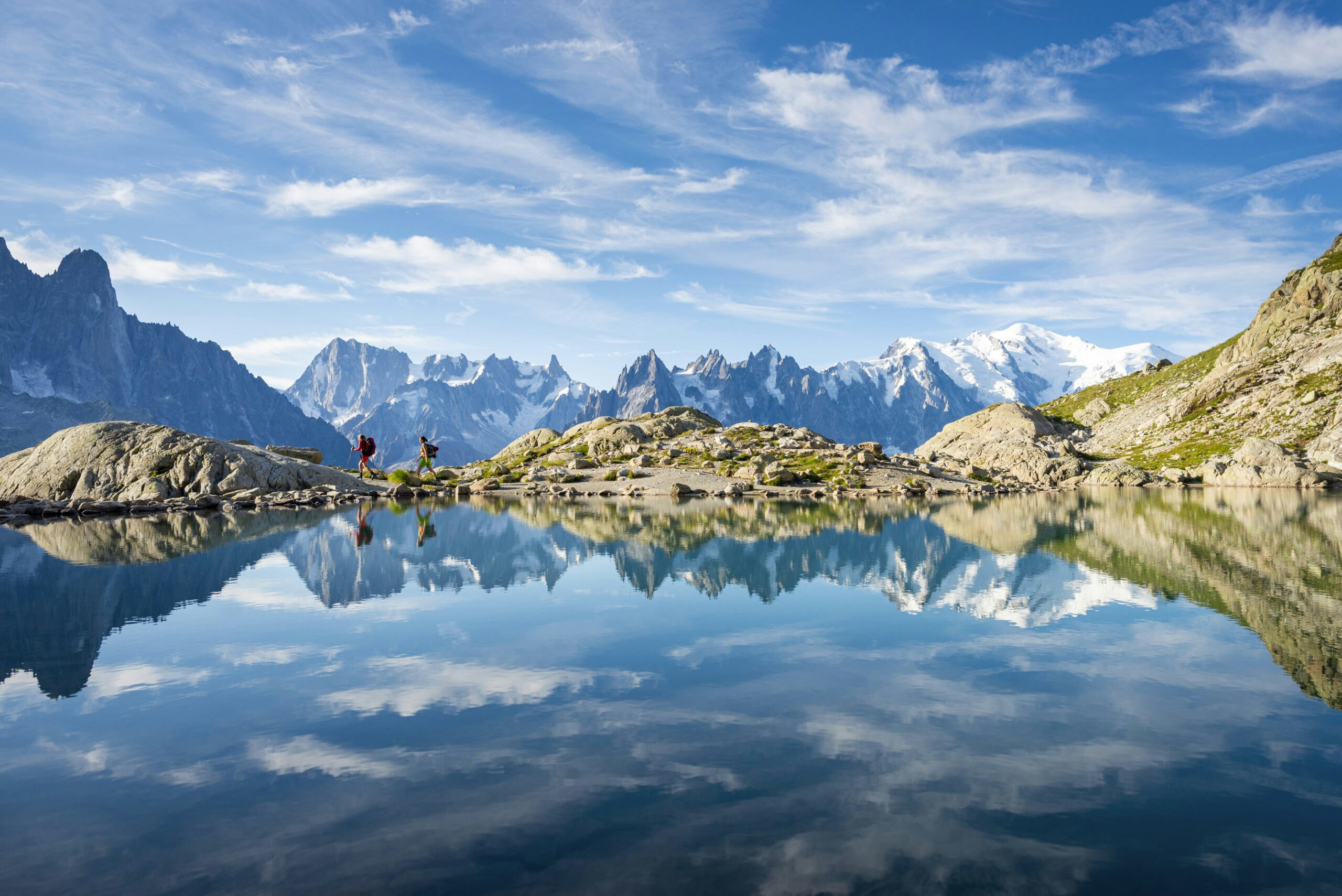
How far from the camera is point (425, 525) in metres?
50.4

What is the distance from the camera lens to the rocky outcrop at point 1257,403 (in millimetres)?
110688

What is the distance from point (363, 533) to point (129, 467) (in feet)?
122

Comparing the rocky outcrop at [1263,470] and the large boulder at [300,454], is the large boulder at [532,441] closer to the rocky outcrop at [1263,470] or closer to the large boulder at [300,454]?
the large boulder at [300,454]

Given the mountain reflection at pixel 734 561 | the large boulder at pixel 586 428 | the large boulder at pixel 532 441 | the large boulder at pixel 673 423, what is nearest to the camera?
the mountain reflection at pixel 734 561

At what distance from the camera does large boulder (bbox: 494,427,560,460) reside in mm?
136875

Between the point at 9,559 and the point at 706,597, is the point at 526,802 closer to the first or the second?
the point at 706,597

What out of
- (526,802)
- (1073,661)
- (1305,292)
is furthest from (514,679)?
(1305,292)

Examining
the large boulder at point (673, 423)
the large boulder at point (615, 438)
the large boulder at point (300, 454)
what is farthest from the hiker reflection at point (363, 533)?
the large boulder at point (673, 423)

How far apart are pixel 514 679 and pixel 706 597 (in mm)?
10291

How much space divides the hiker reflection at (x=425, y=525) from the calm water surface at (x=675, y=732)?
1351 centimetres

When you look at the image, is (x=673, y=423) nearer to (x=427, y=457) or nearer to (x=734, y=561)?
(x=427, y=457)

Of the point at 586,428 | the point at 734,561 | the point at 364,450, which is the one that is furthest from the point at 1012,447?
the point at 734,561

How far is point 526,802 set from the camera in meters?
10.0

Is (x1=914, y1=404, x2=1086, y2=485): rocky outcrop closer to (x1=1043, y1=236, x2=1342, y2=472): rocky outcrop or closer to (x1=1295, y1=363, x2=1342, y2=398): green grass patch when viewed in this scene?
(x1=1043, y1=236, x2=1342, y2=472): rocky outcrop
